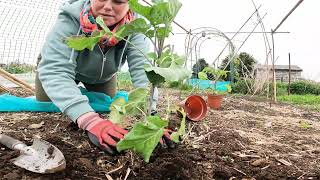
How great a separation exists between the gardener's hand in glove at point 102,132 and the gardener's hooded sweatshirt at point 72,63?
0.06 meters

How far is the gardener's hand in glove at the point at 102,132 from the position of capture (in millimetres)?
1715

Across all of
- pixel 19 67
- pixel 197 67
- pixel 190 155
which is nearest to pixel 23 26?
pixel 19 67

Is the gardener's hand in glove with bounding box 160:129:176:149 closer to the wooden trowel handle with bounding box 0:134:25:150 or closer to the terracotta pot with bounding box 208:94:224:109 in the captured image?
the wooden trowel handle with bounding box 0:134:25:150

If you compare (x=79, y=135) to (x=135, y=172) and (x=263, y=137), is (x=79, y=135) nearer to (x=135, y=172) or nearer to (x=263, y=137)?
(x=135, y=172)

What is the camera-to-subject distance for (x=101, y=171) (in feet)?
5.30

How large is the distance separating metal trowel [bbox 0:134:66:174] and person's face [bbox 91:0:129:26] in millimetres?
719

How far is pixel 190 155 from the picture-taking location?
182cm

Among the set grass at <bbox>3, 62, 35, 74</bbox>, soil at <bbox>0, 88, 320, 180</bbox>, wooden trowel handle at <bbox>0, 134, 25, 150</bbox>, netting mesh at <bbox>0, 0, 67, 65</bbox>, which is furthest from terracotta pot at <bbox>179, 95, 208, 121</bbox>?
grass at <bbox>3, 62, 35, 74</bbox>

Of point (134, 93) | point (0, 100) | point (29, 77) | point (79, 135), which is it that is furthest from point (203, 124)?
point (29, 77)

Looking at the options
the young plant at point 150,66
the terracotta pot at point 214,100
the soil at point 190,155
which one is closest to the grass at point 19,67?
the terracotta pot at point 214,100

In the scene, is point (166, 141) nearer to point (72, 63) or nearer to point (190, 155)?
point (190, 155)

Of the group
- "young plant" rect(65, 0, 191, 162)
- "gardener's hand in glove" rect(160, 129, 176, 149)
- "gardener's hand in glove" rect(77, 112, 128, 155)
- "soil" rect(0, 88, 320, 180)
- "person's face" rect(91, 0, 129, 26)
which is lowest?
"soil" rect(0, 88, 320, 180)

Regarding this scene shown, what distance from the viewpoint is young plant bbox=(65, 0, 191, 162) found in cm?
139

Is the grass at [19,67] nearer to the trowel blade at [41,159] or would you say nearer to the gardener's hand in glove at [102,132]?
the gardener's hand in glove at [102,132]
